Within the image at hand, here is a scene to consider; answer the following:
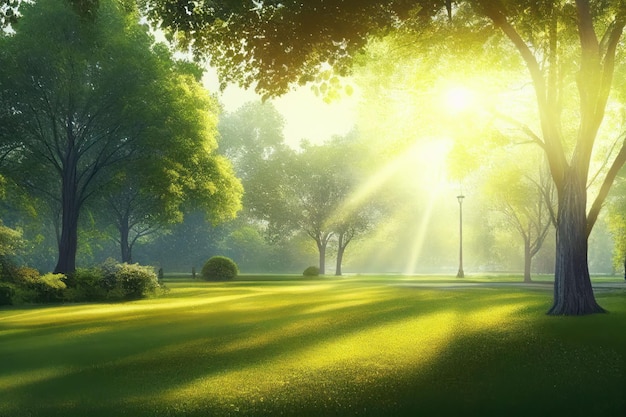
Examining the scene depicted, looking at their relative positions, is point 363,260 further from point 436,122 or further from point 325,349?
point 325,349

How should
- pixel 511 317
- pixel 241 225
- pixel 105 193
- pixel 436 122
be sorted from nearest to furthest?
pixel 511 317, pixel 436 122, pixel 105 193, pixel 241 225

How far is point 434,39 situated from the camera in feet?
62.7

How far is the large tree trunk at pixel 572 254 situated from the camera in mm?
18359

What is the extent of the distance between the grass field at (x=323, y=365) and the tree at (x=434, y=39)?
306 centimetres

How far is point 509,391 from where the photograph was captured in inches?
394

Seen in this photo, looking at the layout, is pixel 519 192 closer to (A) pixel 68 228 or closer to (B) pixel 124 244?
(A) pixel 68 228

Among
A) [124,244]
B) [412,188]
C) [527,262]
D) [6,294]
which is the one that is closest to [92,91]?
[6,294]

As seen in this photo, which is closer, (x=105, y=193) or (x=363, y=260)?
(x=105, y=193)

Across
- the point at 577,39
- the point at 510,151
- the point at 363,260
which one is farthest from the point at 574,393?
the point at 363,260

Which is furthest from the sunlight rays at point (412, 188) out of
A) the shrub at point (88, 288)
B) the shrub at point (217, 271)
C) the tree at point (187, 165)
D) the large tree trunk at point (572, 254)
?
the large tree trunk at point (572, 254)

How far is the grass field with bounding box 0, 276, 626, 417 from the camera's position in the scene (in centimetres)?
937

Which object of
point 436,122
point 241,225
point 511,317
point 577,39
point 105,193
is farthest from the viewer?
point 241,225

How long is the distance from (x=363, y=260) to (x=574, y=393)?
94416 millimetres

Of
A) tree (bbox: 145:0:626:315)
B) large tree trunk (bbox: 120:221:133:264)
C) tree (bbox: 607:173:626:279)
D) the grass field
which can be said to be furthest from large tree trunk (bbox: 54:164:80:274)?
tree (bbox: 607:173:626:279)
